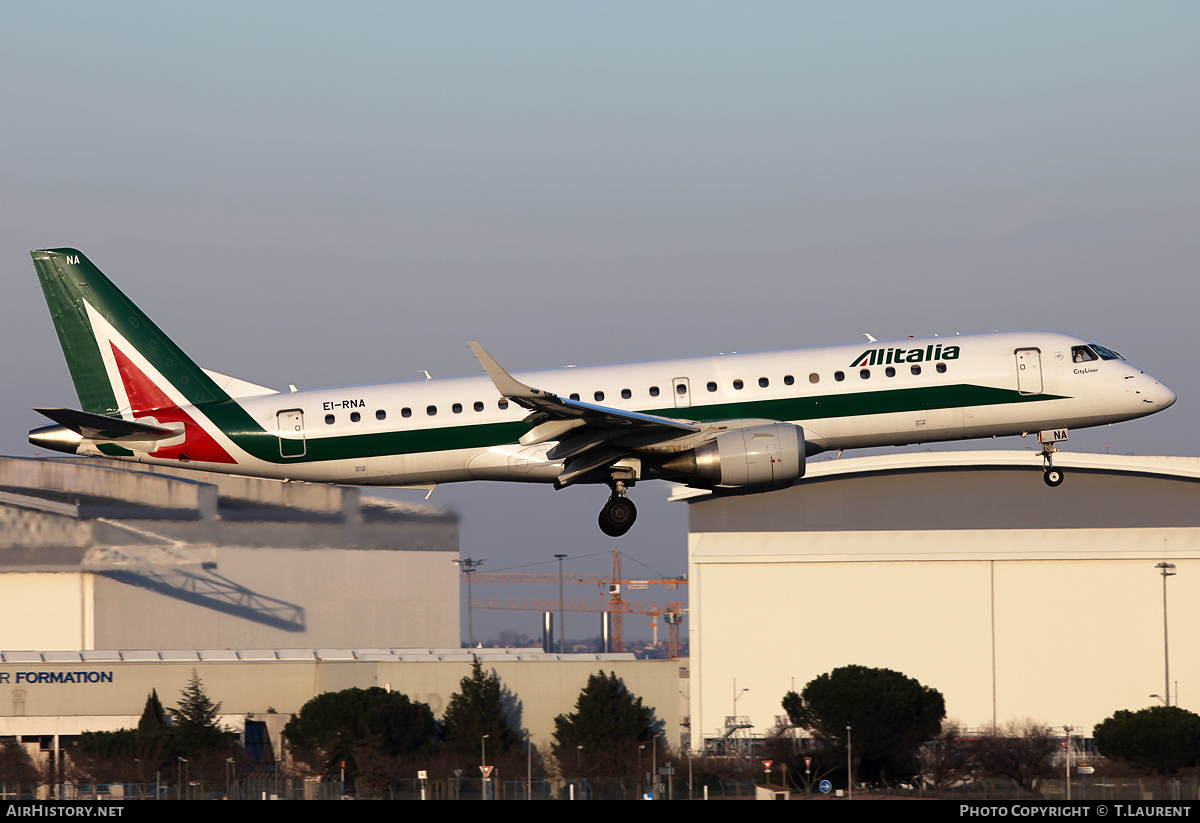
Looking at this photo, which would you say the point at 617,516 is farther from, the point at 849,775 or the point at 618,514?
the point at 849,775

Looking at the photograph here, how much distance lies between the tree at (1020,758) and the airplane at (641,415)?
2981 cm

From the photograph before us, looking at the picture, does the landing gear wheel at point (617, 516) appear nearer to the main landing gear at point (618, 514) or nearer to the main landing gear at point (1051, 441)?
the main landing gear at point (618, 514)

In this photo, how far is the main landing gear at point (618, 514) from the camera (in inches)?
1260

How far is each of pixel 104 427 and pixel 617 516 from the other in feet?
40.3

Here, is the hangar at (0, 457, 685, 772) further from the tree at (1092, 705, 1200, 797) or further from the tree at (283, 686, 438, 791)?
the tree at (1092, 705, 1200, 797)

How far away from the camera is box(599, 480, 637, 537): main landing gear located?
32000 mm

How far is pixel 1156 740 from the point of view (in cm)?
6322

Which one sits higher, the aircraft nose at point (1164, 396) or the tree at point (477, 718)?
the aircraft nose at point (1164, 396)

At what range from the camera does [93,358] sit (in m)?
33.9

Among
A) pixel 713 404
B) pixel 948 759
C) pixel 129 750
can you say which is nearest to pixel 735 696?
pixel 948 759

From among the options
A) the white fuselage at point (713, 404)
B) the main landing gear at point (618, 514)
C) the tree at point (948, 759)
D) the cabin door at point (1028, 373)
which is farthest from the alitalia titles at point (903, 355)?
the tree at point (948, 759)

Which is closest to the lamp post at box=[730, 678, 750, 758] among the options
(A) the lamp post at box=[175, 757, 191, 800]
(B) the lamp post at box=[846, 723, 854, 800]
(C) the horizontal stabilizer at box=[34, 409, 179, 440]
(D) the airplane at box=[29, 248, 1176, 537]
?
(B) the lamp post at box=[846, 723, 854, 800]

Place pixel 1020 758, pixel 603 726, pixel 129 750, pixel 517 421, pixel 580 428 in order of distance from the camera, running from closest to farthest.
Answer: pixel 580 428 < pixel 517 421 < pixel 1020 758 < pixel 129 750 < pixel 603 726
